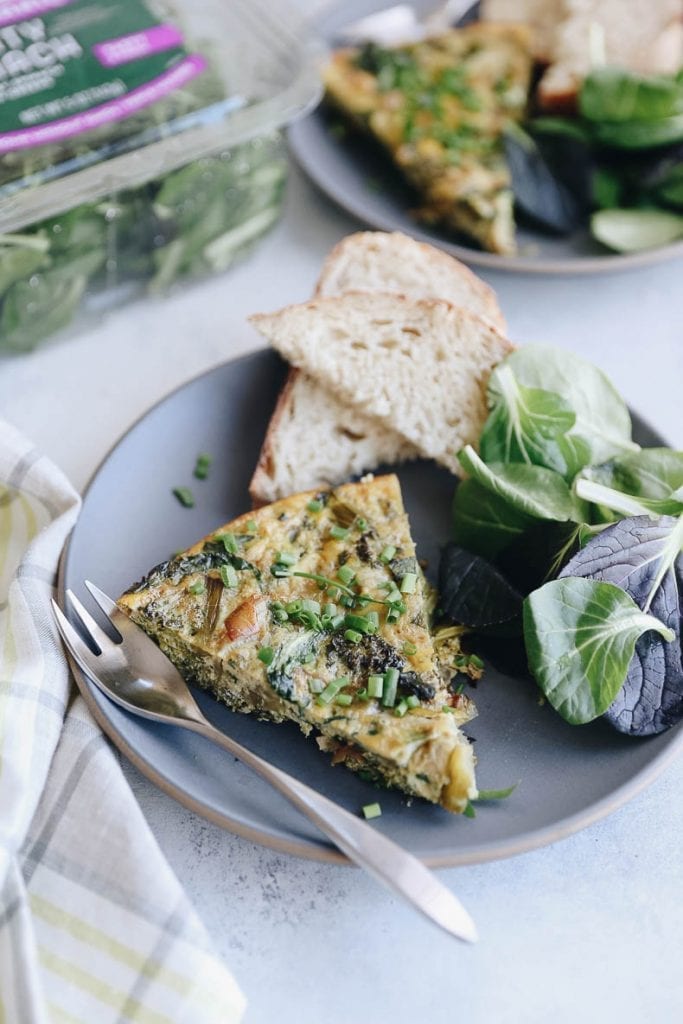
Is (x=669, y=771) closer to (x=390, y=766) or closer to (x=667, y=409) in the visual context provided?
(x=390, y=766)

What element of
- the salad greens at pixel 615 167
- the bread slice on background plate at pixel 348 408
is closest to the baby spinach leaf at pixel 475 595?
the bread slice on background plate at pixel 348 408

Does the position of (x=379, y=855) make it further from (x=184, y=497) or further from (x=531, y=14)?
(x=531, y=14)

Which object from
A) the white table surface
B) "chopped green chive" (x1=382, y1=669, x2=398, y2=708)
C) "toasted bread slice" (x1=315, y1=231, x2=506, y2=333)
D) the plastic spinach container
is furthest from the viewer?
"toasted bread slice" (x1=315, y1=231, x2=506, y2=333)

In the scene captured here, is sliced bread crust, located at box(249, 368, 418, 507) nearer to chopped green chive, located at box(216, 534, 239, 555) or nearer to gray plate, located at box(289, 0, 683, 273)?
chopped green chive, located at box(216, 534, 239, 555)

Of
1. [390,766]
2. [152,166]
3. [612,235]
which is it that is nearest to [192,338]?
[152,166]

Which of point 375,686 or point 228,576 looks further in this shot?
point 228,576

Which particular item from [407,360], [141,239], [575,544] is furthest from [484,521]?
[141,239]

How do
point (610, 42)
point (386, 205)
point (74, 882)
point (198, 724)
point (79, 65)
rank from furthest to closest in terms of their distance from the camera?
point (610, 42), point (386, 205), point (79, 65), point (198, 724), point (74, 882)

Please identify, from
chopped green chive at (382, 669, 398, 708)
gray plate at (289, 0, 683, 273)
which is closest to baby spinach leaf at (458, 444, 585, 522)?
chopped green chive at (382, 669, 398, 708)
